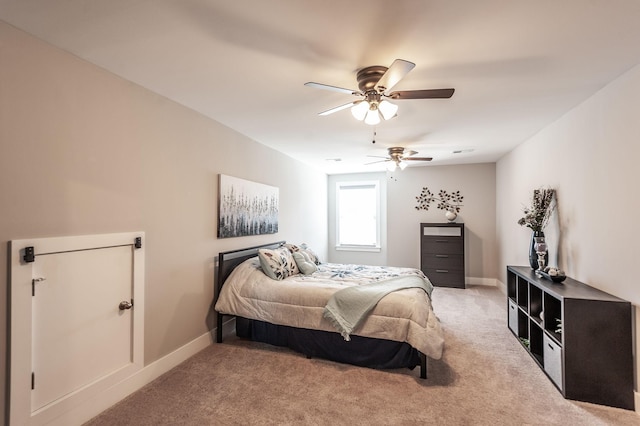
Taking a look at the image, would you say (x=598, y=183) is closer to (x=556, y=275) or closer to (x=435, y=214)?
(x=556, y=275)

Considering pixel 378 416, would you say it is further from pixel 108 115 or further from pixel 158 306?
pixel 108 115

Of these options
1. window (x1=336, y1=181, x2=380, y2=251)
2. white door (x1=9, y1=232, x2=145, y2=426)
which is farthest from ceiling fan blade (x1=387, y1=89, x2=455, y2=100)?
window (x1=336, y1=181, x2=380, y2=251)

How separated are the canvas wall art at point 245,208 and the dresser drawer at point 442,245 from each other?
313 cm

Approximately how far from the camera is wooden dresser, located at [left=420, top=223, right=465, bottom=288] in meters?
5.62

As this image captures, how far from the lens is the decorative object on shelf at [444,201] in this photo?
598cm

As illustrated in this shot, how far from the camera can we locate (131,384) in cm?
231

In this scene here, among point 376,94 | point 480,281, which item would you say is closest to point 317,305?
point 376,94

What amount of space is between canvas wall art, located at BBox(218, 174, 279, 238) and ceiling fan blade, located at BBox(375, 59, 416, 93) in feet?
7.03

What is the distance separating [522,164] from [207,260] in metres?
4.45

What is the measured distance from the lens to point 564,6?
148 centimetres

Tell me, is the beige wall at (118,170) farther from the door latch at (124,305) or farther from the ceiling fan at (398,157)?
the ceiling fan at (398,157)

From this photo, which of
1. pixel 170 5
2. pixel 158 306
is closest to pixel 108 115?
pixel 170 5

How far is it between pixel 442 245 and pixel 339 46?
4857 mm

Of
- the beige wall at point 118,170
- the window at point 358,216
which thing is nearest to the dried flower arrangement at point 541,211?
the beige wall at point 118,170
